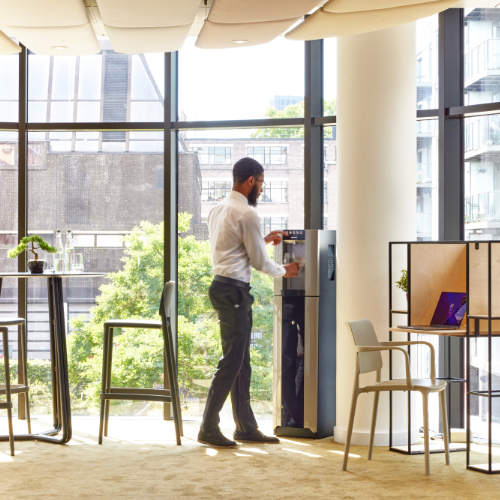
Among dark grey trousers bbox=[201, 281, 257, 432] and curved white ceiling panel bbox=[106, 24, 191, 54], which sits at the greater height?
curved white ceiling panel bbox=[106, 24, 191, 54]

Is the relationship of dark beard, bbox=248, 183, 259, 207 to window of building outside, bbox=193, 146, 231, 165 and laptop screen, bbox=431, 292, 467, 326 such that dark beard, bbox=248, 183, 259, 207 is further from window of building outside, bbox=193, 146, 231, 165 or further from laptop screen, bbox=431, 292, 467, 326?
laptop screen, bbox=431, 292, 467, 326

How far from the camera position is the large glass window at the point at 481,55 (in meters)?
4.47

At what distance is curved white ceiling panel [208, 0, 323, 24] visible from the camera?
3.42 m

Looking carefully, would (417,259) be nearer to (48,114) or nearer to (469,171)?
(469,171)

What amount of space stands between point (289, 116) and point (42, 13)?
204cm

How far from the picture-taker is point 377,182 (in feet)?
13.8

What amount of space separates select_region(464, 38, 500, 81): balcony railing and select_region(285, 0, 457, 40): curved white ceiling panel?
1028 mm

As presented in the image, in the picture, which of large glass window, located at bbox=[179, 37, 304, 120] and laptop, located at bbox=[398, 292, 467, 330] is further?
large glass window, located at bbox=[179, 37, 304, 120]

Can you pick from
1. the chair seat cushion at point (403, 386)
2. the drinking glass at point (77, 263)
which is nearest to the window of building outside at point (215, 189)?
the drinking glass at point (77, 263)

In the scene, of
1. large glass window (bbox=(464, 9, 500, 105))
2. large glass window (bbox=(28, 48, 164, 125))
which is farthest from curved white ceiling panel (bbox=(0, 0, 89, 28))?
large glass window (bbox=(464, 9, 500, 105))

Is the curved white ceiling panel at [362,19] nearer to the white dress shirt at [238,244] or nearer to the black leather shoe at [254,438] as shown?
the white dress shirt at [238,244]

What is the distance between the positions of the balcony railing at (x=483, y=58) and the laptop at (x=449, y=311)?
5.53 ft

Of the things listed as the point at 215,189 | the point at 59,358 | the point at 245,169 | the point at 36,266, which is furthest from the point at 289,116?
the point at 59,358

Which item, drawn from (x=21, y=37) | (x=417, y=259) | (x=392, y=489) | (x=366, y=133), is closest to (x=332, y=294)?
(x=417, y=259)
